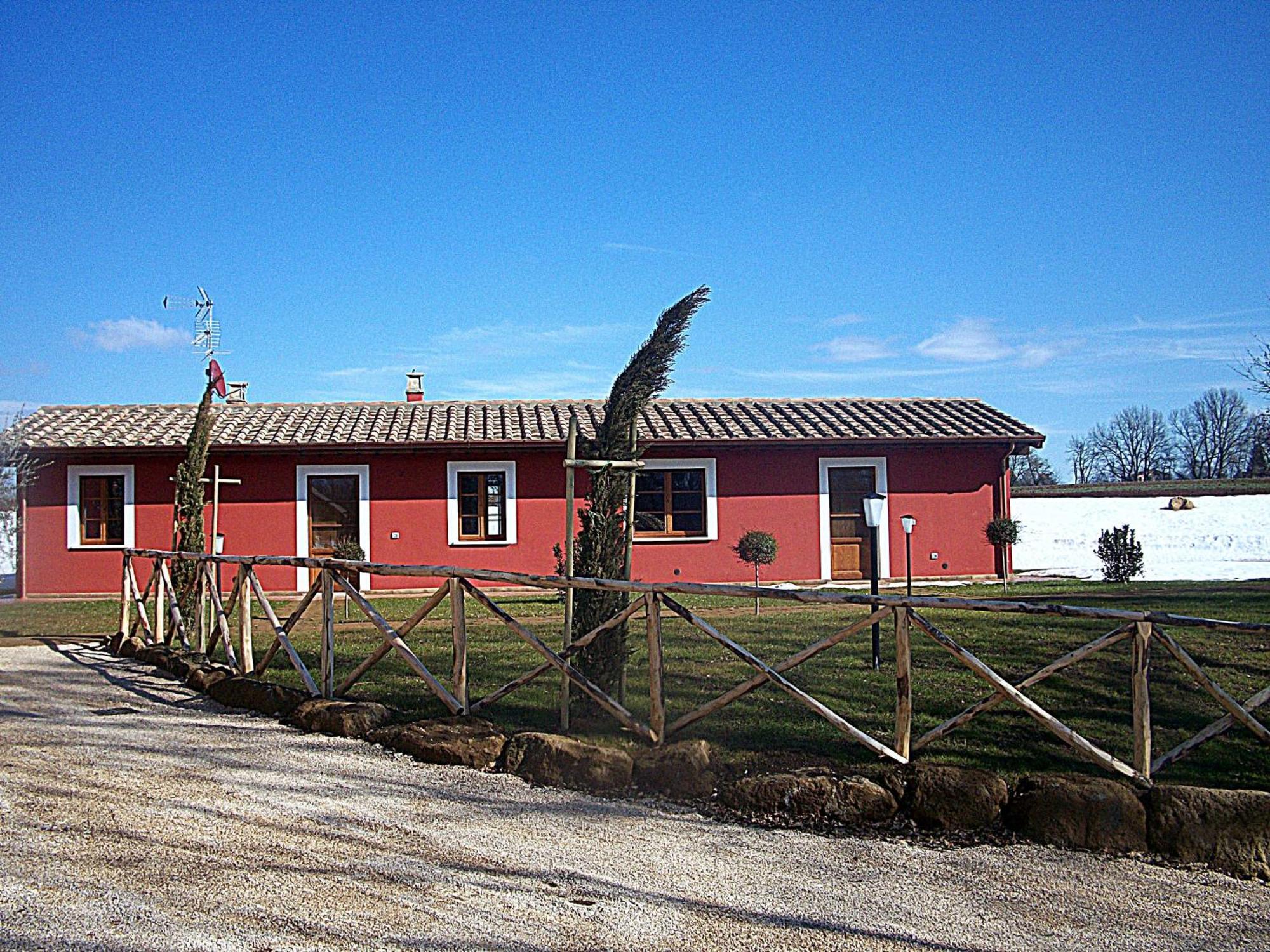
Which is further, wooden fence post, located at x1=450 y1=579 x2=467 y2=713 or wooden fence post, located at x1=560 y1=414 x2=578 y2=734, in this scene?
wooden fence post, located at x1=450 y1=579 x2=467 y2=713

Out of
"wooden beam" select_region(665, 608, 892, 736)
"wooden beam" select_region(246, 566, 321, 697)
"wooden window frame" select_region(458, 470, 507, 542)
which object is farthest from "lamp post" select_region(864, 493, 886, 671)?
"wooden window frame" select_region(458, 470, 507, 542)

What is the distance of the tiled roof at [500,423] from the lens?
729 inches

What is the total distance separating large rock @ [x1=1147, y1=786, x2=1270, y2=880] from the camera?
4461mm

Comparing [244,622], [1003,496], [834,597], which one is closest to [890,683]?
[834,597]

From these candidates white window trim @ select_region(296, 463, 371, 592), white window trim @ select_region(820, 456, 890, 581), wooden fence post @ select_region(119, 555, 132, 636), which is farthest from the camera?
white window trim @ select_region(820, 456, 890, 581)

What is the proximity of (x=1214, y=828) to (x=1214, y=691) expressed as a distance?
685mm

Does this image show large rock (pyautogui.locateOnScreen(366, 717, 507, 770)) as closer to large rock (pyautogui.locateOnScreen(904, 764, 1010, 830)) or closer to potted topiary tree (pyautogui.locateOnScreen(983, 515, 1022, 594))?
large rock (pyautogui.locateOnScreen(904, 764, 1010, 830))

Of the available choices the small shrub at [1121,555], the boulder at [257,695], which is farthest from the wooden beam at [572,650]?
the small shrub at [1121,555]

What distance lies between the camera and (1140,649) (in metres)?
4.90

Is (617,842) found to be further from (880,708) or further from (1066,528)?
(1066,528)

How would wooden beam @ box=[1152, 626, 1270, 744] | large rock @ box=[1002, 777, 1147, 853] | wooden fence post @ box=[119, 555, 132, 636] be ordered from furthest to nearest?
wooden fence post @ box=[119, 555, 132, 636]
wooden beam @ box=[1152, 626, 1270, 744]
large rock @ box=[1002, 777, 1147, 853]

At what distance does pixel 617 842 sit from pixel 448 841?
729 millimetres

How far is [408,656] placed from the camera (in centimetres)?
709

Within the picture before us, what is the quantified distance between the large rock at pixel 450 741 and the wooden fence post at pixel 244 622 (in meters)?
2.67
